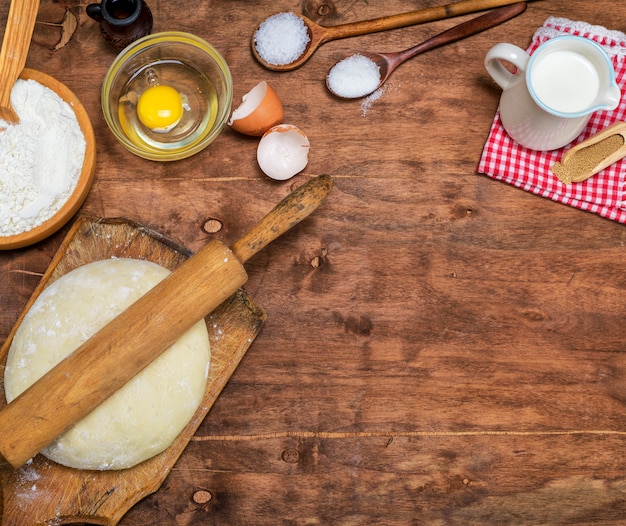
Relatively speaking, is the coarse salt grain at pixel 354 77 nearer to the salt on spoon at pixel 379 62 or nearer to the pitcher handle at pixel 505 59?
the salt on spoon at pixel 379 62

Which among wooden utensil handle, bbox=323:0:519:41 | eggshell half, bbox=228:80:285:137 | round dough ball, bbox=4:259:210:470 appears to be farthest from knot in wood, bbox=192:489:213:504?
wooden utensil handle, bbox=323:0:519:41

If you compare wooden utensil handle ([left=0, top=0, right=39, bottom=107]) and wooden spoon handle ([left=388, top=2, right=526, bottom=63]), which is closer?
wooden utensil handle ([left=0, top=0, right=39, bottom=107])

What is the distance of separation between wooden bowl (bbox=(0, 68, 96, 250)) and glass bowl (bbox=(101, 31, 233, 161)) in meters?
0.05

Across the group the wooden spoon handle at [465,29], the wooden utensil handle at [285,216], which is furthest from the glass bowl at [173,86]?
the wooden spoon handle at [465,29]

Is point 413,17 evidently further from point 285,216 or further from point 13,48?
point 13,48

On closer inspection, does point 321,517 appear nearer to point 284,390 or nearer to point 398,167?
point 284,390

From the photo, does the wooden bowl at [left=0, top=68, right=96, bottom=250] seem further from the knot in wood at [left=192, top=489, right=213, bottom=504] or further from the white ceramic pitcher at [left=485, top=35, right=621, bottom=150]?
the white ceramic pitcher at [left=485, top=35, right=621, bottom=150]

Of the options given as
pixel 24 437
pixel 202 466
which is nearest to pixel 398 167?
pixel 202 466

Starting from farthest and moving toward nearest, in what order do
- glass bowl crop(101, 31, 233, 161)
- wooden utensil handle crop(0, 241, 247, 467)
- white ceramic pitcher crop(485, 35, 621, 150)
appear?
glass bowl crop(101, 31, 233, 161)
white ceramic pitcher crop(485, 35, 621, 150)
wooden utensil handle crop(0, 241, 247, 467)

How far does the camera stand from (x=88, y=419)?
3.42 feet

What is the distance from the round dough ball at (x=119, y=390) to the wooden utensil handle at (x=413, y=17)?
1.91ft

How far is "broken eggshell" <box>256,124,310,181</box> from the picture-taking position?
1.20 m

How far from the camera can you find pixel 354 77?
1.23 metres

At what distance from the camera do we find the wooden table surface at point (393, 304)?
1.20 m
